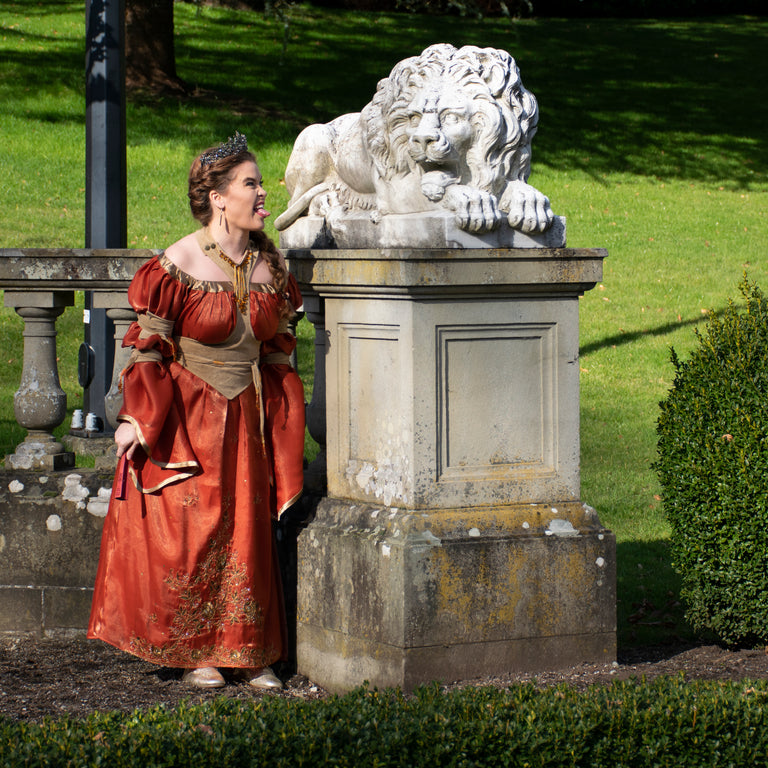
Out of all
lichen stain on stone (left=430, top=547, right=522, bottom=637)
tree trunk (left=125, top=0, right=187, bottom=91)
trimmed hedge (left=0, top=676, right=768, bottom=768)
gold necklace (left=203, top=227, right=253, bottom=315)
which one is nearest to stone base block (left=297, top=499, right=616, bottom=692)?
lichen stain on stone (left=430, top=547, right=522, bottom=637)

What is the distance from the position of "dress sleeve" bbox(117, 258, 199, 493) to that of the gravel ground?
2.37 feet

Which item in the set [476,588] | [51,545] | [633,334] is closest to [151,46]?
[633,334]

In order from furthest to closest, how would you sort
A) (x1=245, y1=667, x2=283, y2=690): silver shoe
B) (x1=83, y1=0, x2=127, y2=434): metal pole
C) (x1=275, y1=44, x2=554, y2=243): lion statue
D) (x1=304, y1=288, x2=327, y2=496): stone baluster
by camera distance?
(x1=83, y1=0, x2=127, y2=434): metal pole < (x1=304, y1=288, x2=327, y2=496): stone baluster < (x1=245, y1=667, x2=283, y2=690): silver shoe < (x1=275, y1=44, x2=554, y2=243): lion statue

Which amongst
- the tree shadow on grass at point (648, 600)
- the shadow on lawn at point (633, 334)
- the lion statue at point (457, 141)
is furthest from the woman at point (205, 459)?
the shadow on lawn at point (633, 334)

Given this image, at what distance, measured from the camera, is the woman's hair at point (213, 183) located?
4035 mm

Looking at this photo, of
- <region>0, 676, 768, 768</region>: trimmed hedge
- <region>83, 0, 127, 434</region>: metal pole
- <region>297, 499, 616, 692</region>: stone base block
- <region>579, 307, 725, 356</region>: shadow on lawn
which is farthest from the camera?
<region>579, 307, 725, 356</region>: shadow on lawn

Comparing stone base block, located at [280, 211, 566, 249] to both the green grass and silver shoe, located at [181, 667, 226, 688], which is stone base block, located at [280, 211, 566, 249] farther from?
the green grass

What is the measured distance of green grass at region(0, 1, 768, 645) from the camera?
9.48 meters

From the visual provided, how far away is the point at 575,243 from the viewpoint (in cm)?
1453

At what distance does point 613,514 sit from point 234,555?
3.56m

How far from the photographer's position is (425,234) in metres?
3.99

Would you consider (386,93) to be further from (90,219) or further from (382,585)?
(90,219)

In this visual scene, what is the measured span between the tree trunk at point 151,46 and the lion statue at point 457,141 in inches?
550

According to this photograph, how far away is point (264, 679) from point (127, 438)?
97cm
